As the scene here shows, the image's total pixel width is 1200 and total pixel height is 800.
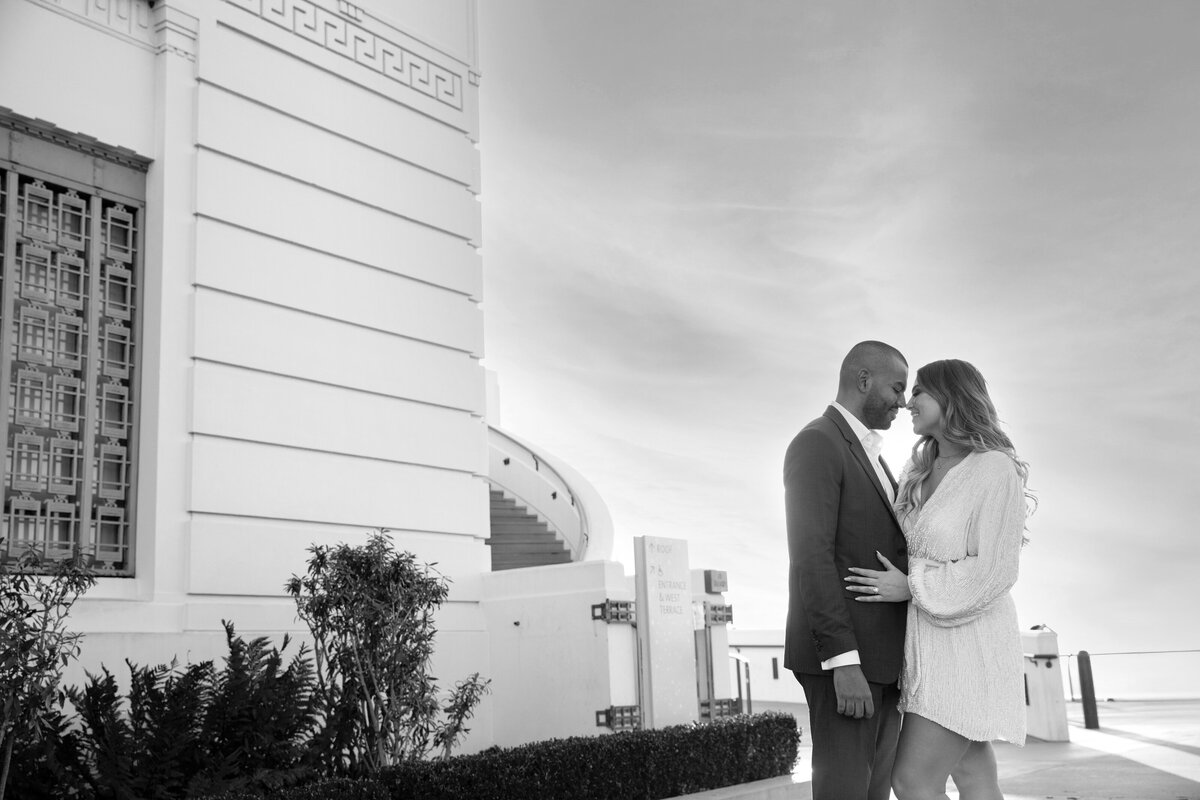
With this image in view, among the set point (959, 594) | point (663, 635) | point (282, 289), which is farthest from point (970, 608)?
point (282, 289)

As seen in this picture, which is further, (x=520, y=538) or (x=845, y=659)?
(x=520, y=538)

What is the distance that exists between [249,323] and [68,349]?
57.5 inches

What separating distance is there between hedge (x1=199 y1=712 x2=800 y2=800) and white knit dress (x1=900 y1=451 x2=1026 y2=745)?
4047 mm

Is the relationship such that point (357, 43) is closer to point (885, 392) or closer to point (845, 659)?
point (885, 392)

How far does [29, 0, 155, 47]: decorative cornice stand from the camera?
881cm

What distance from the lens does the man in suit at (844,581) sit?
375cm

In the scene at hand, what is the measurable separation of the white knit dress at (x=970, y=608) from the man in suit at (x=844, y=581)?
6.0 inches

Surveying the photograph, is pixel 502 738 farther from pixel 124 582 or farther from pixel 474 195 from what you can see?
pixel 474 195

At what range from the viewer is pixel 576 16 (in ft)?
72.4

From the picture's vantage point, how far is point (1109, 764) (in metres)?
10.7

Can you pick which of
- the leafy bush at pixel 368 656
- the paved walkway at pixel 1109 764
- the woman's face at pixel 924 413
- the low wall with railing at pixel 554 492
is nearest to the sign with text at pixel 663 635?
the paved walkway at pixel 1109 764

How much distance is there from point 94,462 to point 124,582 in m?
0.94

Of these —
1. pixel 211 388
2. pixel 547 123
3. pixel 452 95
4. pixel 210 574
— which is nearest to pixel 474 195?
pixel 452 95

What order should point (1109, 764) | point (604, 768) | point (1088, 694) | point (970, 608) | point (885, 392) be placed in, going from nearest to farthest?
point (970, 608)
point (885, 392)
point (604, 768)
point (1109, 764)
point (1088, 694)
